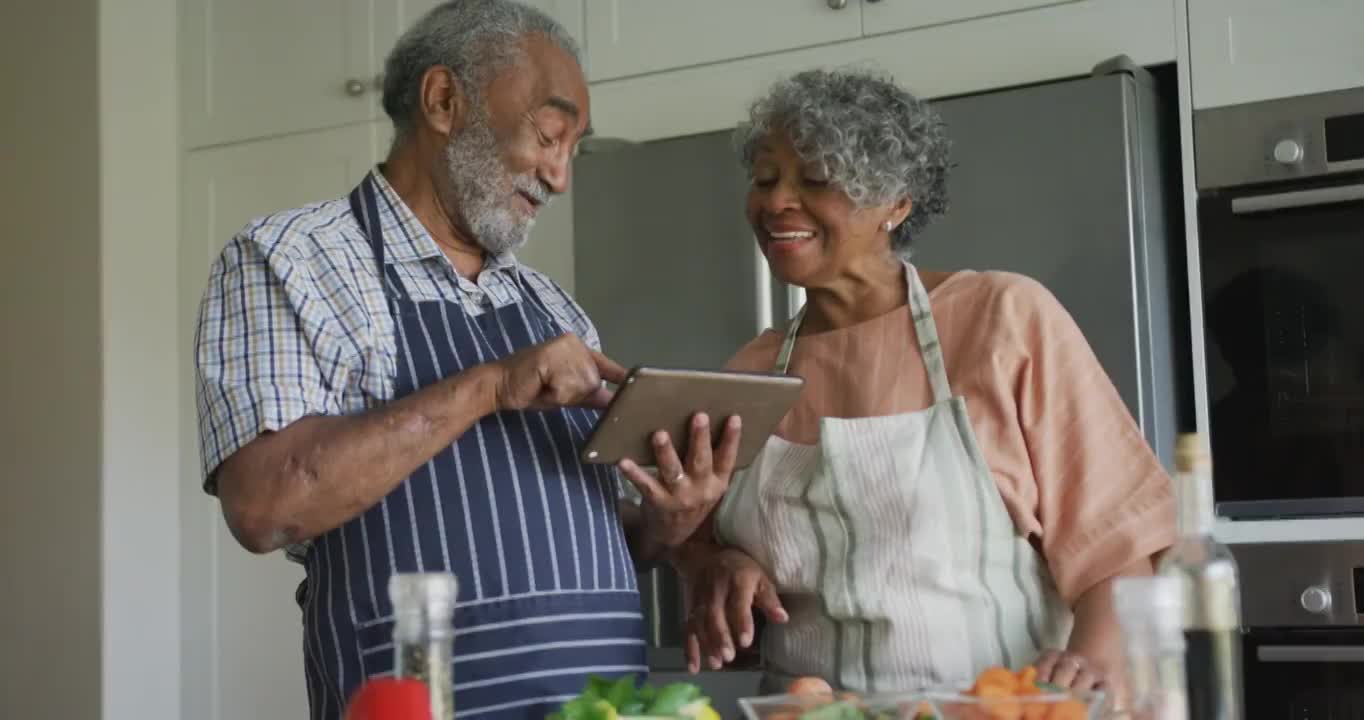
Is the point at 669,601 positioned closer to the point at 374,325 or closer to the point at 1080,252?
the point at 1080,252

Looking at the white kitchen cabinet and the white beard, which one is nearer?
the white beard

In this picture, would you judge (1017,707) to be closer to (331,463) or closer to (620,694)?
(620,694)

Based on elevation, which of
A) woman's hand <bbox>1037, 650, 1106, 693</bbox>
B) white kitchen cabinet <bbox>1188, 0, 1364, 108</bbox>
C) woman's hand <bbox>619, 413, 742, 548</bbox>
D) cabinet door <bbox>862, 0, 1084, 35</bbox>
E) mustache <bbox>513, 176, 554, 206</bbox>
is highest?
cabinet door <bbox>862, 0, 1084, 35</bbox>

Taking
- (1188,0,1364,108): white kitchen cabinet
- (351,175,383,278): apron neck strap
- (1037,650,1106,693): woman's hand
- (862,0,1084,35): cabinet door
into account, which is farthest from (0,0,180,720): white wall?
(1037,650,1106,693): woman's hand

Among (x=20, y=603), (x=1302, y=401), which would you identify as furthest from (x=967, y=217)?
(x=20, y=603)

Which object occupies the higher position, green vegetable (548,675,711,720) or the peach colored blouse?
the peach colored blouse

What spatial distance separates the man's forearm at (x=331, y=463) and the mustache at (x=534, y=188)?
316mm

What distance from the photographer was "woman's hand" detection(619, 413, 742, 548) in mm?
1297

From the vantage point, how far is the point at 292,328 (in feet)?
4.14

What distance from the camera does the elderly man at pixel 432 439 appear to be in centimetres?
121

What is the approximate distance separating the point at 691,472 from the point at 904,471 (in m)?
0.22

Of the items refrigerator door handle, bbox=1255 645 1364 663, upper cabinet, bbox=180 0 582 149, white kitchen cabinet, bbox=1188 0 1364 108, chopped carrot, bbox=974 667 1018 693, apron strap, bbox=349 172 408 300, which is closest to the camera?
chopped carrot, bbox=974 667 1018 693

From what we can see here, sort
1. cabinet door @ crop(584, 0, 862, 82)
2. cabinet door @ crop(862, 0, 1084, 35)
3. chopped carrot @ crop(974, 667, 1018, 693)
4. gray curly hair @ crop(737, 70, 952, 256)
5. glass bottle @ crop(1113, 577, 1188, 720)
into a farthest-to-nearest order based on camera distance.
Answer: cabinet door @ crop(584, 0, 862, 82)
cabinet door @ crop(862, 0, 1084, 35)
gray curly hair @ crop(737, 70, 952, 256)
chopped carrot @ crop(974, 667, 1018, 693)
glass bottle @ crop(1113, 577, 1188, 720)

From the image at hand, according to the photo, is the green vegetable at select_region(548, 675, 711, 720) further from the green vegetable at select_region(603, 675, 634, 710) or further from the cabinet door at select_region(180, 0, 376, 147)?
the cabinet door at select_region(180, 0, 376, 147)
